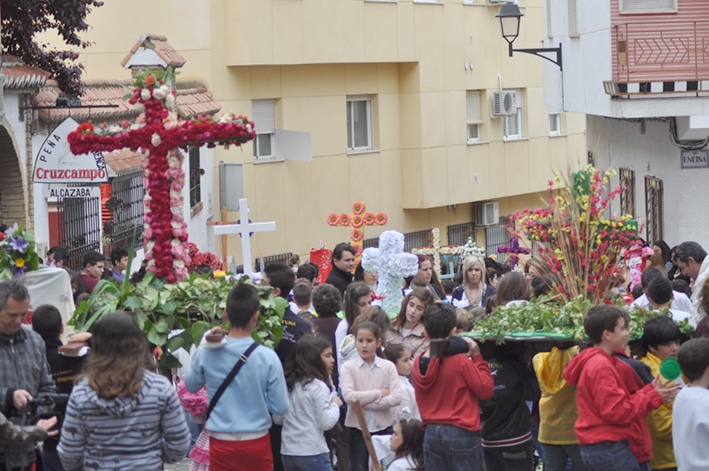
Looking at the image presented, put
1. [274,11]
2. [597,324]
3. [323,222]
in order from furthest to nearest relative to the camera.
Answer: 1. [323,222]
2. [274,11]
3. [597,324]

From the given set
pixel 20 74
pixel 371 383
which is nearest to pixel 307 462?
pixel 371 383

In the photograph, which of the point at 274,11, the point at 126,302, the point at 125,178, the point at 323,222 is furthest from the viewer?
the point at 323,222

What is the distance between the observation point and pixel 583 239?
10.2m

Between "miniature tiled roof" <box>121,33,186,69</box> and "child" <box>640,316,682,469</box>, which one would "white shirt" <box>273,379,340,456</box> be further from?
"miniature tiled roof" <box>121,33,186,69</box>

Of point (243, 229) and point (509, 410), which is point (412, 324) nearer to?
point (509, 410)

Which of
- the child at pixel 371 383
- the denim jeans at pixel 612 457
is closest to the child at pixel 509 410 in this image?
the child at pixel 371 383

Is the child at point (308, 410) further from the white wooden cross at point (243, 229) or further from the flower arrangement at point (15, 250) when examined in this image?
the white wooden cross at point (243, 229)

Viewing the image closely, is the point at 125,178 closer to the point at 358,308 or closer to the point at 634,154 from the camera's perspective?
the point at 634,154

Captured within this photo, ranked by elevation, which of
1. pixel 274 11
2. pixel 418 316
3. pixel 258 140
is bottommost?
pixel 418 316

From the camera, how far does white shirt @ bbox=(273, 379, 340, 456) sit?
8.98 m

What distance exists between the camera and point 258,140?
26.8 metres

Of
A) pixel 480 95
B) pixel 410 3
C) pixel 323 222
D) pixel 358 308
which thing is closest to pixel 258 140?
pixel 323 222

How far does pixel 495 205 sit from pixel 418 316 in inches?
879

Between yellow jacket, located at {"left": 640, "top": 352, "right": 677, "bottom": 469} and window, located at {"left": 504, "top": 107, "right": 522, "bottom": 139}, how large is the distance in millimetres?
24429
